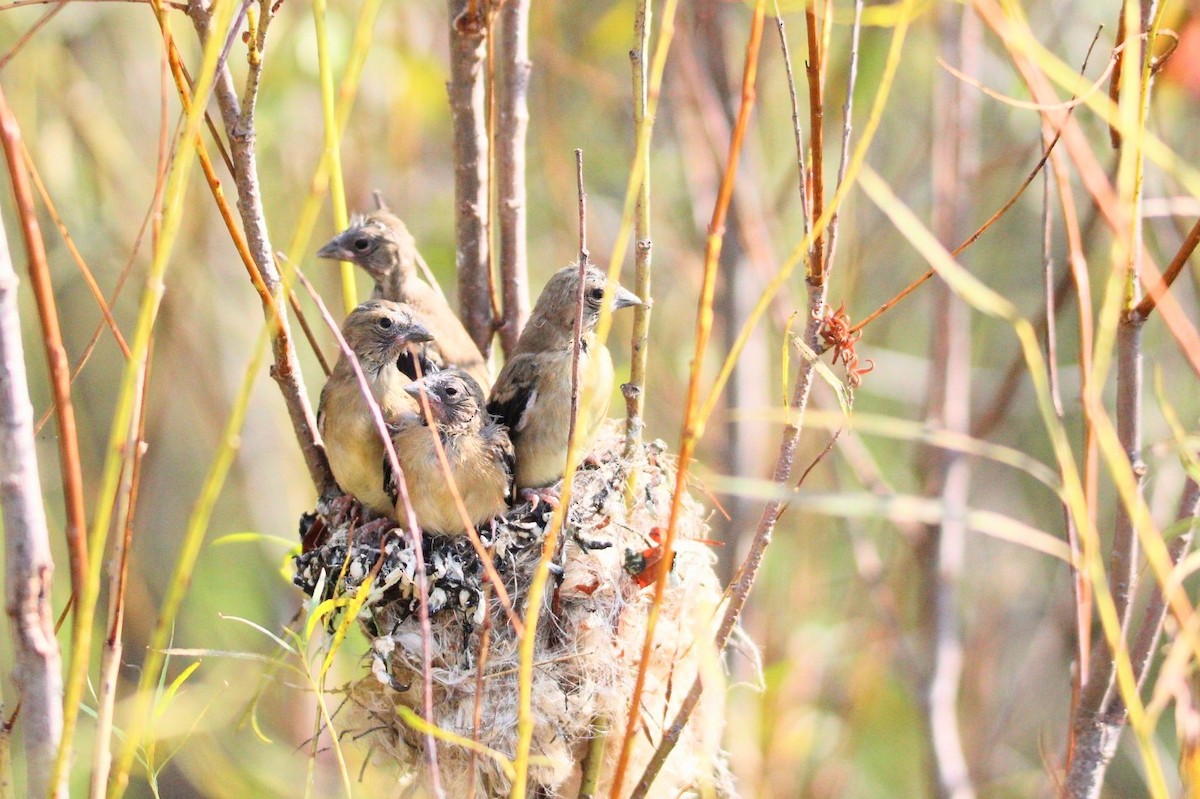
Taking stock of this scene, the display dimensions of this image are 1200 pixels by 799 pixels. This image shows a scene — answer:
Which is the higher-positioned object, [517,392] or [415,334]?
[415,334]

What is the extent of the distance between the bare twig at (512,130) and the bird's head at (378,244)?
72 cm

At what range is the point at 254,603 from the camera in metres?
7.13

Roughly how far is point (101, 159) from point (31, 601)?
5.08 metres

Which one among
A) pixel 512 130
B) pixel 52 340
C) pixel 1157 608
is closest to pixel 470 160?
pixel 512 130

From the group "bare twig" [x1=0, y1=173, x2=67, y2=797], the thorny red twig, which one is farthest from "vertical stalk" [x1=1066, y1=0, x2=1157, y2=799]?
"bare twig" [x1=0, y1=173, x2=67, y2=797]

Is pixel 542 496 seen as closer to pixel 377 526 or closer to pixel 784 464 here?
pixel 377 526

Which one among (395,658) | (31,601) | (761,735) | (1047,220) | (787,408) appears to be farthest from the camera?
(761,735)

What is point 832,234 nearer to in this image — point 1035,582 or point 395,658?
point 395,658

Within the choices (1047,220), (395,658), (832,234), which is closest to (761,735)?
(395,658)

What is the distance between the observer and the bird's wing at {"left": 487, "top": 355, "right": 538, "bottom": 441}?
3.67 meters

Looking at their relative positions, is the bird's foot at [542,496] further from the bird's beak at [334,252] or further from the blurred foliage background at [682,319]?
the blurred foliage background at [682,319]

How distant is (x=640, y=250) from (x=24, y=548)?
1273mm

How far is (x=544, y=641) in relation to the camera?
3148 mm

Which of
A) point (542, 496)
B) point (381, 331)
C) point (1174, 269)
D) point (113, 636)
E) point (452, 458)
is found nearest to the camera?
point (113, 636)
